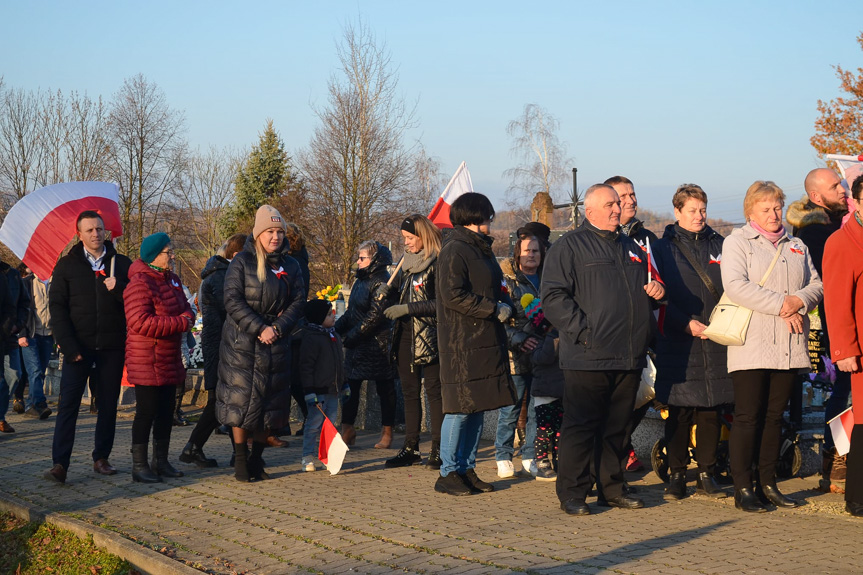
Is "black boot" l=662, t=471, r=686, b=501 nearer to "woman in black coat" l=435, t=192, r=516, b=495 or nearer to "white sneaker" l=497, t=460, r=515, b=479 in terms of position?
"woman in black coat" l=435, t=192, r=516, b=495

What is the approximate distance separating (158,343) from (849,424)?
5.24 m

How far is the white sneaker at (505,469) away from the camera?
8.09 meters

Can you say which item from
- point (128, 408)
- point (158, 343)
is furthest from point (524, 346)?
point (128, 408)

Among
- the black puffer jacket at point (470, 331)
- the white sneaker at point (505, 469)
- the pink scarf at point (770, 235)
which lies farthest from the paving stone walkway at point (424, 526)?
the pink scarf at point (770, 235)

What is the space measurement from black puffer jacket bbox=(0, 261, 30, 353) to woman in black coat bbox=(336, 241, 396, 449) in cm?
433

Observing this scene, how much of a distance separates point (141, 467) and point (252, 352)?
1.43 metres

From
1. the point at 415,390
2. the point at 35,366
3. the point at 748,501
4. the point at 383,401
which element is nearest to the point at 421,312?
the point at 415,390

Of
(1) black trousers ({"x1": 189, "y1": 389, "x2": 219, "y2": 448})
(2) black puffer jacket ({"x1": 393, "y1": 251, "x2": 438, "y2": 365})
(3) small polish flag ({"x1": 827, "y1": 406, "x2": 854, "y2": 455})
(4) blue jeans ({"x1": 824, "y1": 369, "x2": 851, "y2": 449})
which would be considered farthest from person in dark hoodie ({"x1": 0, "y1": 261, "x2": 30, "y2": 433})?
(3) small polish flag ({"x1": 827, "y1": 406, "x2": 854, "y2": 455})

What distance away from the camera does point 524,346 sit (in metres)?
7.89

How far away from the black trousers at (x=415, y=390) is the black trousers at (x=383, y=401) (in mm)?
675

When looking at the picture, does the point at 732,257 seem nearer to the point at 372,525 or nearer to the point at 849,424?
the point at 849,424

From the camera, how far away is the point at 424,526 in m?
6.27

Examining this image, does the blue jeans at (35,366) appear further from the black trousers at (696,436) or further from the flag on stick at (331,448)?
the black trousers at (696,436)

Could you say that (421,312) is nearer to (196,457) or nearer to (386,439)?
(386,439)
